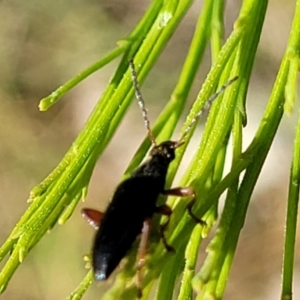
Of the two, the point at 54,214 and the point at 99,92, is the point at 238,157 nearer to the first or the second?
the point at 54,214

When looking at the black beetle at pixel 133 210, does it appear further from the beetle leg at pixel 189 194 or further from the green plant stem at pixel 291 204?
the green plant stem at pixel 291 204

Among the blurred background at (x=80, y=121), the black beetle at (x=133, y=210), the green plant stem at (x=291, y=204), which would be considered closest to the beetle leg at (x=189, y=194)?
the black beetle at (x=133, y=210)

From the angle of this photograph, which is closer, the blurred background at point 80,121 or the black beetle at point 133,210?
the black beetle at point 133,210

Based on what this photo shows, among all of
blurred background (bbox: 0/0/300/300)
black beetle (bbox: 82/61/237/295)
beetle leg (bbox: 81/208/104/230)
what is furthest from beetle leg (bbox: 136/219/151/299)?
blurred background (bbox: 0/0/300/300)

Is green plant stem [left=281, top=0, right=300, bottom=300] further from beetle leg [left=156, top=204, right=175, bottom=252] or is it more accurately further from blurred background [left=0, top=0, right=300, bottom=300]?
blurred background [left=0, top=0, right=300, bottom=300]

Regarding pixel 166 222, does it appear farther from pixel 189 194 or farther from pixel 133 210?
pixel 133 210

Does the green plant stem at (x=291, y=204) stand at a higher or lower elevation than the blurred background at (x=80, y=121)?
lower

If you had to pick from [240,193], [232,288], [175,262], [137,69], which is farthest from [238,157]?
Result: [232,288]

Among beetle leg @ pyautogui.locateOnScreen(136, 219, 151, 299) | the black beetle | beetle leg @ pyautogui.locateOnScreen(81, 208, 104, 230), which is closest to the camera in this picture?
beetle leg @ pyautogui.locateOnScreen(136, 219, 151, 299)
